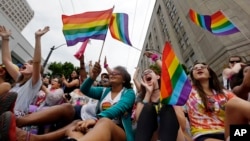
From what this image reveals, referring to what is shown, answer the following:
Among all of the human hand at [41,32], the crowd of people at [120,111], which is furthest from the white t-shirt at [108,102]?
the human hand at [41,32]

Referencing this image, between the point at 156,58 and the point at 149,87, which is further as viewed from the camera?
the point at 156,58

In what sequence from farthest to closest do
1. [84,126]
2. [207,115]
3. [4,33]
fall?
[4,33], [207,115], [84,126]

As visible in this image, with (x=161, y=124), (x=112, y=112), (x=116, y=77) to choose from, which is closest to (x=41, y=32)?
(x=116, y=77)

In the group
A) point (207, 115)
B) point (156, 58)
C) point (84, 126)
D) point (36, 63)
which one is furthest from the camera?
point (156, 58)

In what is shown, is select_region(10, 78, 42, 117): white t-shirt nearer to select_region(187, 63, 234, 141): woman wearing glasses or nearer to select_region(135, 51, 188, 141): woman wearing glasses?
select_region(135, 51, 188, 141): woman wearing glasses

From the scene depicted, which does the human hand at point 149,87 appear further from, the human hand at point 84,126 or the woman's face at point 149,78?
the human hand at point 84,126

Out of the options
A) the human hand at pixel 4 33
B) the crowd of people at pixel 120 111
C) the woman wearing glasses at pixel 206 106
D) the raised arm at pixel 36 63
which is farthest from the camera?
the human hand at pixel 4 33

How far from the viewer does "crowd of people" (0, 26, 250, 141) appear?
2043 mm

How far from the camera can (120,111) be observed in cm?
266

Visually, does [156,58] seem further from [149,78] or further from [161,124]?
[161,124]

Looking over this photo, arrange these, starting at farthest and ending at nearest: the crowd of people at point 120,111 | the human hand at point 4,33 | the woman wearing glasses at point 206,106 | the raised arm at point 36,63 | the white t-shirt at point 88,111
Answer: the human hand at point 4,33 → the white t-shirt at point 88,111 → the raised arm at point 36,63 → the woman wearing glasses at point 206,106 → the crowd of people at point 120,111

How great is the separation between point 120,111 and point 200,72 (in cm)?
148

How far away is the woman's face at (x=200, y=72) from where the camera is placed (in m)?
3.34

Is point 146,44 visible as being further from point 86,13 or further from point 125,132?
point 125,132
